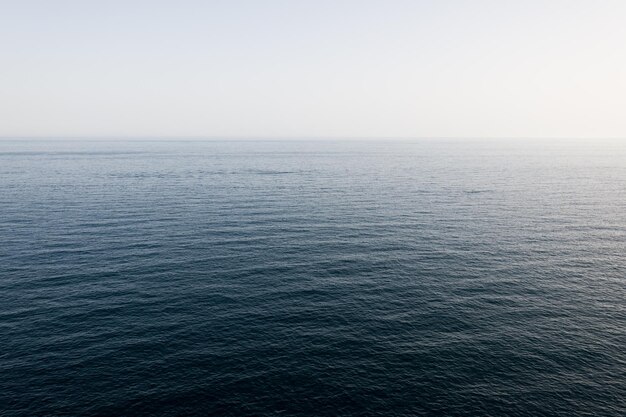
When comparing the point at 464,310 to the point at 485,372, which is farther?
the point at 464,310

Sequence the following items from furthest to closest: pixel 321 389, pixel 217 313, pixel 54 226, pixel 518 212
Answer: pixel 518 212 < pixel 54 226 < pixel 217 313 < pixel 321 389

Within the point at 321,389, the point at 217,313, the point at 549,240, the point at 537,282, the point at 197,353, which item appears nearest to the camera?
the point at 321,389

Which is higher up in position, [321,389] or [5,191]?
[5,191]

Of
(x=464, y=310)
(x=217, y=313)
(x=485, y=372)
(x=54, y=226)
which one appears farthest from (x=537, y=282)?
(x=54, y=226)

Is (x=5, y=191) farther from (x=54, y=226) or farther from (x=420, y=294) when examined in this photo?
(x=420, y=294)

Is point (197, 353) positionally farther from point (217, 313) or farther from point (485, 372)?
point (485, 372)

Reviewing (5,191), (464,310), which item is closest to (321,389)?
(464,310)
